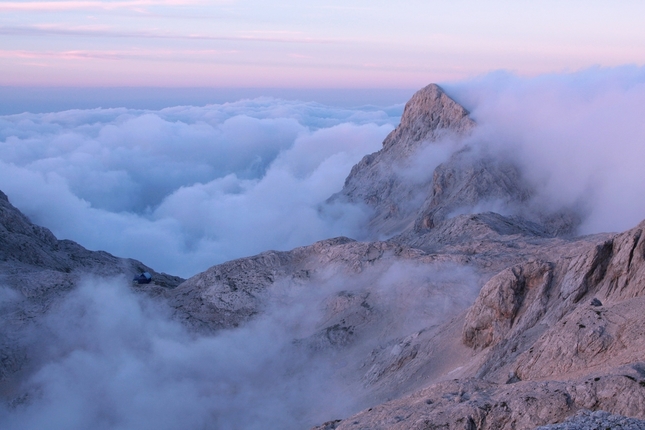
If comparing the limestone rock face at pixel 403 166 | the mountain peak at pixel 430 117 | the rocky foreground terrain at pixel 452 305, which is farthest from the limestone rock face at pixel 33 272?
the mountain peak at pixel 430 117

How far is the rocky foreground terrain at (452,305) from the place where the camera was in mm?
11727

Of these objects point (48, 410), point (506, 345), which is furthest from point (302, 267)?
point (506, 345)

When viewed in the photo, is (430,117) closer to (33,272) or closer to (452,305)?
(452,305)

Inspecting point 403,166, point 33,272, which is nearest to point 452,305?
point 33,272

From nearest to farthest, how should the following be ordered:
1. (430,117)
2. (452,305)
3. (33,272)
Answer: (452,305), (33,272), (430,117)

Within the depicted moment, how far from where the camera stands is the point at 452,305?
29031mm

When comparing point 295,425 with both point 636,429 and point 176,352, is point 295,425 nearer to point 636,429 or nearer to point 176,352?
point 176,352

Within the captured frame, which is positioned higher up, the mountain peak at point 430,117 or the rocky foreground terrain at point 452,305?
the mountain peak at point 430,117

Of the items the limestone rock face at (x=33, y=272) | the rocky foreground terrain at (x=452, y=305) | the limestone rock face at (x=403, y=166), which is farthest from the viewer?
the limestone rock face at (x=403, y=166)

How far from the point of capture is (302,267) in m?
37.0

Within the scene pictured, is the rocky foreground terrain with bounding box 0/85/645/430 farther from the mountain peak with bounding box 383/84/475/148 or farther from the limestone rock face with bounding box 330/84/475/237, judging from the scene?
the mountain peak with bounding box 383/84/475/148

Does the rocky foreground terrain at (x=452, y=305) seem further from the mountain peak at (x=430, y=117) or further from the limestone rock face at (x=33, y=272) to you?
the mountain peak at (x=430, y=117)

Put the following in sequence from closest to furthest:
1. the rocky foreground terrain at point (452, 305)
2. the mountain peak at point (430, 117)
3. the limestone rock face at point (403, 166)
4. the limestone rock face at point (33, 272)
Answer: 1. the rocky foreground terrain at point (452, 305)
2. the limestone rock face at point (33, 272)
3. the limestone rock face at point (403, 166)
4. the mountain peak at point (430, 117)

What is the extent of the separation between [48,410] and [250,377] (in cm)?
832
